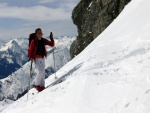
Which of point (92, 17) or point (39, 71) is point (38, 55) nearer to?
point (39, 71)

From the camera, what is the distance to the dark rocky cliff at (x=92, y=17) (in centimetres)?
3416

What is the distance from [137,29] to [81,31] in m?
30.7

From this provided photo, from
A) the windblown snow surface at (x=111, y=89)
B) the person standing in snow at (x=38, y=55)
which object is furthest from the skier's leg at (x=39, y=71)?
the windblown snow surface at (x=111, y=89)

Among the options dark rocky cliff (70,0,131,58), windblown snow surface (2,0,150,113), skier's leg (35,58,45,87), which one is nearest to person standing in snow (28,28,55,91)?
skier's leg (35,58,45,87)

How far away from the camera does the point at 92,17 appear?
4094 cm

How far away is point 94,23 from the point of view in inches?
1559

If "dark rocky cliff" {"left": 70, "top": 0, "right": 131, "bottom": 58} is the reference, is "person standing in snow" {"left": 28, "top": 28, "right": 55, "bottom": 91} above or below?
below

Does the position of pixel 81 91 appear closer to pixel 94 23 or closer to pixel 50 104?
pixel 50 104

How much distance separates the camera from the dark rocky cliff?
34.2 m

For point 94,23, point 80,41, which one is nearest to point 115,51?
point 94,23

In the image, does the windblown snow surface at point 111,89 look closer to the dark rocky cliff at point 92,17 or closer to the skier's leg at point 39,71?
the skier's leg at point 39,71

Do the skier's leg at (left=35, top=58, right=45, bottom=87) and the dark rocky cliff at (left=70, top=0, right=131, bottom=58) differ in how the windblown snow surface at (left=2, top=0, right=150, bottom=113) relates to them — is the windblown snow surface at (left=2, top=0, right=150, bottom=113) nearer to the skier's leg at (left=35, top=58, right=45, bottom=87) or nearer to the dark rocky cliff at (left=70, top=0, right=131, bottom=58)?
the skier's leg at (left=35, top=58, right=45, bottom=87)

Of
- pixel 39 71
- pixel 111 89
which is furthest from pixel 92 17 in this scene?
pixel 111 89

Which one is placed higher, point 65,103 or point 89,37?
point 89,37
